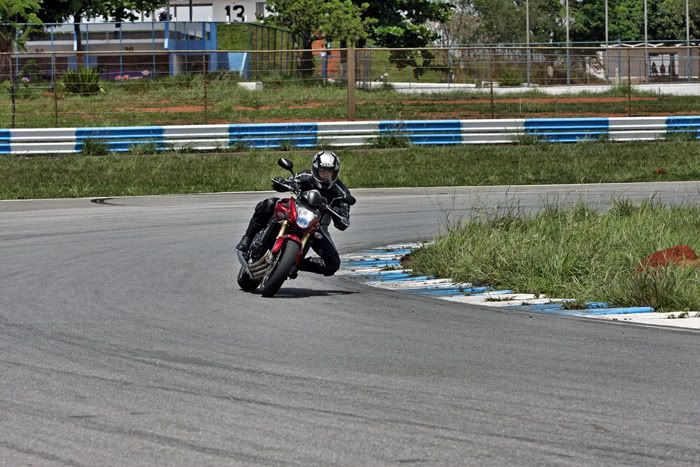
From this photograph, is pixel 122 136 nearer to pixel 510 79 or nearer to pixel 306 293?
pixel 510 79

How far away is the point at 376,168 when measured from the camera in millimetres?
24750

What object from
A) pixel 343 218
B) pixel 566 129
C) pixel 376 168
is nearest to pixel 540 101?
pixel 566 129

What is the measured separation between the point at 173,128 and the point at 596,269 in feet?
57.1

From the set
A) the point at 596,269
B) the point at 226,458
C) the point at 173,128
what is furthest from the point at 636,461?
the point at 173,128

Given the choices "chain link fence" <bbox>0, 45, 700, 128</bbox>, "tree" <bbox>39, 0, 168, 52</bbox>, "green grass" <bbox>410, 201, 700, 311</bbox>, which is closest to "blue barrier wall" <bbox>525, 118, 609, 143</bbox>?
"chain link fence" <bbox>0, 45, 700, 128</bbox>

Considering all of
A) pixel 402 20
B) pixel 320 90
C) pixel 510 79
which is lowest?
pixel 320 90

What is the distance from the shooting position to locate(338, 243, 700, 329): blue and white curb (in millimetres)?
8781

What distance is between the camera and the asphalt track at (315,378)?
5238mm

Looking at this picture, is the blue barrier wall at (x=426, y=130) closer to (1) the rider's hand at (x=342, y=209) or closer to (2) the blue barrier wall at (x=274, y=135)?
(2) the blue barrier wall at (x=274, y=135)

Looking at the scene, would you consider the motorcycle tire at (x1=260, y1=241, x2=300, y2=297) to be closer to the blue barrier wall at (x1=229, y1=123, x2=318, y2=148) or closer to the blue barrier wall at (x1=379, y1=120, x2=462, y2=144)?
the blue barrier wall at (x1=229, y1=123, x2=318, y2=148)

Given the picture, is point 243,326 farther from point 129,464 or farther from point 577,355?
point 129,464

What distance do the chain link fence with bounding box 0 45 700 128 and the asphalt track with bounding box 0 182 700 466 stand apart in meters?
19.3

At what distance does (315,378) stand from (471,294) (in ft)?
12.2

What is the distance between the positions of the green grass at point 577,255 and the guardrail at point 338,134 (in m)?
13.4
